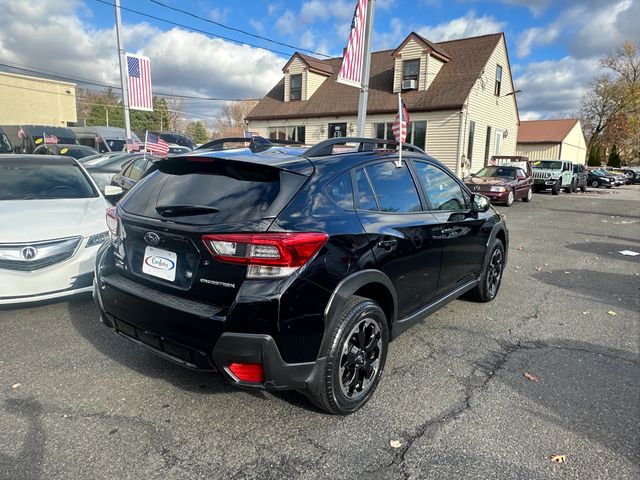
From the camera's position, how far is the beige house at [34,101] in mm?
39250

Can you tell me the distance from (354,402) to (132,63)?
1334cm

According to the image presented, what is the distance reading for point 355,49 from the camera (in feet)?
29.5

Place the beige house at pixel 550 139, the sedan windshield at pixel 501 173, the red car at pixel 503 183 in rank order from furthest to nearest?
the beige house at pixel 550 139 < the sedan windshield at pixel 501 173 < the red car at pixel 503 183

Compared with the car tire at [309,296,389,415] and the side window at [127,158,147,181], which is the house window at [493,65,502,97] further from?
the car tire at [309,296,389,415]

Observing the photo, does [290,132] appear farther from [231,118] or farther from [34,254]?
[231,118]

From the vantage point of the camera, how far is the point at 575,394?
3.07 m

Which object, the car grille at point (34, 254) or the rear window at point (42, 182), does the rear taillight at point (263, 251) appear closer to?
the car grille at point (34, 254)

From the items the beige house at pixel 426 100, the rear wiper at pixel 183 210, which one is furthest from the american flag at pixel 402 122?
the beige house at pixel 426 100

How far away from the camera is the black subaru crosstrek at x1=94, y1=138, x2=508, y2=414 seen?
7.55 feet

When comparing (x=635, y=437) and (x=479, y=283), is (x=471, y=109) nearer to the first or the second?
(x=479, y=283)

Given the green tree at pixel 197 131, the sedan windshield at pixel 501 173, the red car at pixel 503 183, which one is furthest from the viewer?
the green tree at pixel 197 131

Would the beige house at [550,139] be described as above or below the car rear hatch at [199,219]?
above

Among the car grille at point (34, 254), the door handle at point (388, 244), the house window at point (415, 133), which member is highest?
the house window at point (415, 133)

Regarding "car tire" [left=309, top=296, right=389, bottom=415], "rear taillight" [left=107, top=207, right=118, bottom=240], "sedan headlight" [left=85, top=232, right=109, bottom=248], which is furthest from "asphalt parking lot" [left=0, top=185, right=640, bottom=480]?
"rear taillight" [left=107, top=207, right=118, bottom=240]
